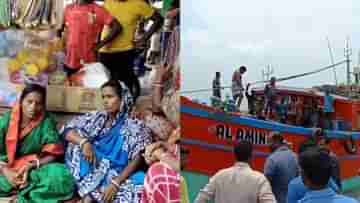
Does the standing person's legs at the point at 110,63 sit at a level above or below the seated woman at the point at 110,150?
above

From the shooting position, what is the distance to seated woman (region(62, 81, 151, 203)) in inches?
89.8

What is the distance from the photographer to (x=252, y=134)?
9.07 feet

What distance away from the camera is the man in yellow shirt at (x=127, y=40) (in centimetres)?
228

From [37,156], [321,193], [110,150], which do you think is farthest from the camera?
[37,156]

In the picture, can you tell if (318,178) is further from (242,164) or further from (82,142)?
(82,142)

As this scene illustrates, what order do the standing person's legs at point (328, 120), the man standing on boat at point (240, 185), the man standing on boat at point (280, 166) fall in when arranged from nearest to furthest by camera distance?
the man standing on boat at point (240, 185), the man standing on boat at point (280, 166), the standing person's legs at point (328, 120)

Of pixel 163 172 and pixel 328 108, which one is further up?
pixel 328 108

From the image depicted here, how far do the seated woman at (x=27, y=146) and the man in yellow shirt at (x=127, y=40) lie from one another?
0.36 meters

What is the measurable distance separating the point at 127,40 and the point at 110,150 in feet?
1.59

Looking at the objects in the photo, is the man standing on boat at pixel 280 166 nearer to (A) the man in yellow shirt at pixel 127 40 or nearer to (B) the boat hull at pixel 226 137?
(B) the boat hull at pixel 226 137

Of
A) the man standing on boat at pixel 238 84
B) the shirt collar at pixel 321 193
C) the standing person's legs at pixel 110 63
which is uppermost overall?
the standing person's legs at pixel 110 63

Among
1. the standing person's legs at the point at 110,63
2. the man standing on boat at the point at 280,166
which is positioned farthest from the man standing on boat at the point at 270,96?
the standing person's legs at the point at 110,63

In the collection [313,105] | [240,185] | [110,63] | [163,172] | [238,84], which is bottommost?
[240,185]

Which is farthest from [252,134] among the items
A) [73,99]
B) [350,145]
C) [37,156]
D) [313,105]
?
[37,156]
